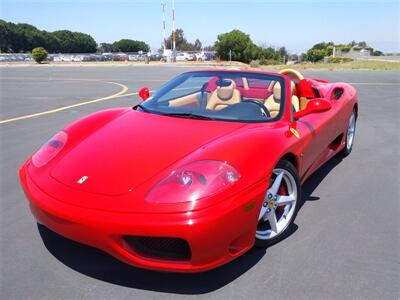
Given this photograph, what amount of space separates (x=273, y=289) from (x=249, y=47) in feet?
207

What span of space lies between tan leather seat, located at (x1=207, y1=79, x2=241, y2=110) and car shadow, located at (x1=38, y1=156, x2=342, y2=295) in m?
1.49

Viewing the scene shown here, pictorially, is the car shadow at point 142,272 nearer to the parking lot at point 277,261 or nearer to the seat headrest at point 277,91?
the parking lot at point 277,261

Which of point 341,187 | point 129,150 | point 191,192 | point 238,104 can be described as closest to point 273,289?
point 191,192

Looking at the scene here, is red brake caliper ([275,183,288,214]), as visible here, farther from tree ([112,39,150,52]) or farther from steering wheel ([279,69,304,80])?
tree ([112,39,150,52])

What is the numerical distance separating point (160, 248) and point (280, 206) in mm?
1076

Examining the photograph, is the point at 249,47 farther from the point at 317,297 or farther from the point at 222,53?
the point at 317,297

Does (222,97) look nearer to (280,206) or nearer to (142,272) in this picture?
(280,206)

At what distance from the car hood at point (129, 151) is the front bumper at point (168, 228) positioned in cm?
20

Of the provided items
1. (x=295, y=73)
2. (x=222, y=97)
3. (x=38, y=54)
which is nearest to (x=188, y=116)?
(x=222, y=97)

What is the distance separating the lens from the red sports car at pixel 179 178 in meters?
2.07

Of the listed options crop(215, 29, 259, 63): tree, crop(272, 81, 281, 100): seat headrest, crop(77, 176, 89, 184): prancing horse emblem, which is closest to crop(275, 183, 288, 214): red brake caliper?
crop(272, 81, 281, 100): seat headrest

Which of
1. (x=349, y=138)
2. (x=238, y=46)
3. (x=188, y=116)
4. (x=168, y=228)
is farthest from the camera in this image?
(x=238, y=46)

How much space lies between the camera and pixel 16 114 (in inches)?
305

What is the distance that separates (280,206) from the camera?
2867 millimetres
